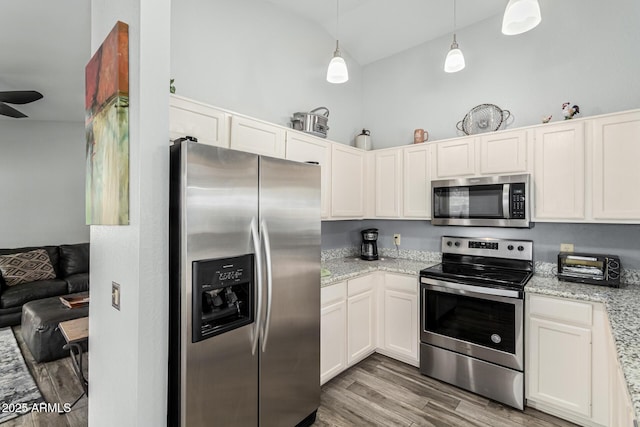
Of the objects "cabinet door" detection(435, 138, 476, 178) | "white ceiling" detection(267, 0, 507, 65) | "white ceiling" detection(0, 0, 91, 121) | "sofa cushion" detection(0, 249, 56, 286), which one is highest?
"white ceiling" detection(267, 0, 507, 65)

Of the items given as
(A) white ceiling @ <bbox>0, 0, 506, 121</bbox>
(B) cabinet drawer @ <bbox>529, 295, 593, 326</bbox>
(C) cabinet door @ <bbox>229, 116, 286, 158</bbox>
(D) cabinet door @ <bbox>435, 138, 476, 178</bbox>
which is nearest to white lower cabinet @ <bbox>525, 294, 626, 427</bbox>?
(B) cabinet drawer @ <bbox>529, 295, 593, 326</bbox>

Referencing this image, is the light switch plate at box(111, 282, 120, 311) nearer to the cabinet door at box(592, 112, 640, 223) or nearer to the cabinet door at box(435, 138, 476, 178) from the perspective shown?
the cabinet door at box(435, 138, 476, 178)

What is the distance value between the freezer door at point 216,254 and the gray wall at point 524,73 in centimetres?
253

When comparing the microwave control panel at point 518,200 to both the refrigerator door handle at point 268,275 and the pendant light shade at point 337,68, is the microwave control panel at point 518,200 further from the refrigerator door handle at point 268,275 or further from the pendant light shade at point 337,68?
the refrigerator door handle at point 268,275

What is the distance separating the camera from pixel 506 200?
98.5 inches

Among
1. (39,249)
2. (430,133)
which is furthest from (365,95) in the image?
(39,249)

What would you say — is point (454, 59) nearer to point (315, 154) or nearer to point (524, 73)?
point (524, 73)

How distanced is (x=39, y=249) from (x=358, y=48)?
5352 mm

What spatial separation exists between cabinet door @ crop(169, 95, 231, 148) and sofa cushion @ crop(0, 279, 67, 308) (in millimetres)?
3786

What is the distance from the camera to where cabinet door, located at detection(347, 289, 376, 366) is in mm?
2676

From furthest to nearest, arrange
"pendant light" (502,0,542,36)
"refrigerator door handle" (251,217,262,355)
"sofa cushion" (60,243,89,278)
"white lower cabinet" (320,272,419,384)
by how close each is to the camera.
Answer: "sofa cushion" (60,243,89,278)
"white lower cabinet" (320,272,419,384)
"pendant light" (502,0,542,36)
"refrigerator door handle" (251,217,262,355)

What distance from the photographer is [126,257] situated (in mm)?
1348

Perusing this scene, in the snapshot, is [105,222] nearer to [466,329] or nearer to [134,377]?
[134,377]

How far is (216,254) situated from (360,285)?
169 centimetres
